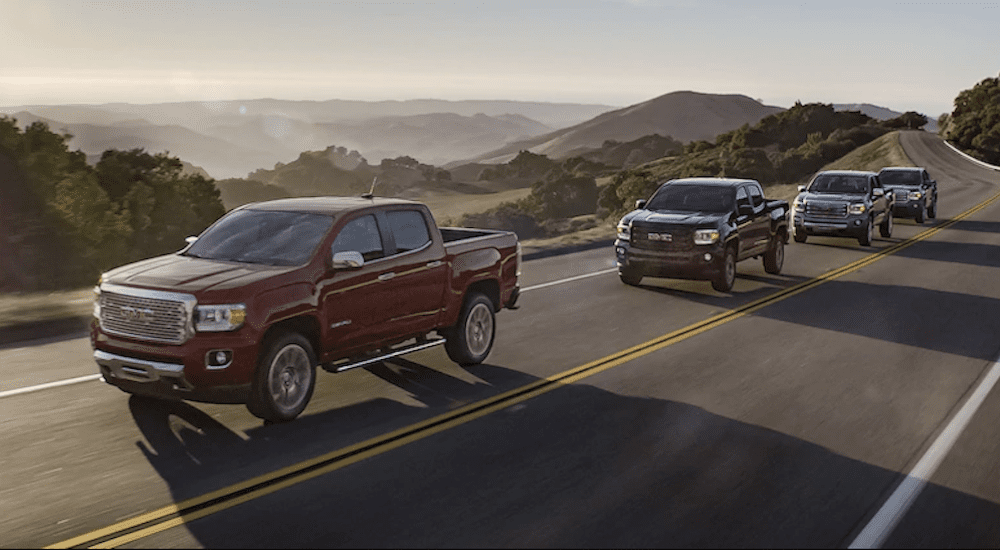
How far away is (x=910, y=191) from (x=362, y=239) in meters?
26.9

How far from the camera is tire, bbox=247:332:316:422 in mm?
7586

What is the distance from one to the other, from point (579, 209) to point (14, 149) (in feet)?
204

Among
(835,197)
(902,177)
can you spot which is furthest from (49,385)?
(902,177)

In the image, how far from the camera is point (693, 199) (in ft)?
55.6

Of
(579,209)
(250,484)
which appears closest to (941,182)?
(579,209)

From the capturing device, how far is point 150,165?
46031mm

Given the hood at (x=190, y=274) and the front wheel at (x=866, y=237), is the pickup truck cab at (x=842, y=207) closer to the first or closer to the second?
the front wheel at (x=866, y=237)

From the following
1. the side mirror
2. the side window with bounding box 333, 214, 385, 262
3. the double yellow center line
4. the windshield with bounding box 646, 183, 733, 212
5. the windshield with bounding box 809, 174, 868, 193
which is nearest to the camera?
the double yellow center line

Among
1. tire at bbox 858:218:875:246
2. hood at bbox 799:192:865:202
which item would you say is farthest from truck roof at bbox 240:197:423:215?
hood at bbox 799:192:865:202

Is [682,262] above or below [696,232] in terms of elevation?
below

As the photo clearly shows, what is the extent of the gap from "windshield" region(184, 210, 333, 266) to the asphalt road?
1.39 meters

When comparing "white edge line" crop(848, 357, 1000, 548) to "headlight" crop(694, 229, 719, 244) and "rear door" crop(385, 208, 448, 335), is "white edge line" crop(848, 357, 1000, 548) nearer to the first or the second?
"rear door" crop(385, 208, 448, 335)

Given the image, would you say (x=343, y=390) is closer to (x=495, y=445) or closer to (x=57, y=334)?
(x=495, y=445)

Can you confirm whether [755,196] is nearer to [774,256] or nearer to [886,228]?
[774,256]
